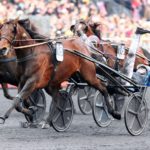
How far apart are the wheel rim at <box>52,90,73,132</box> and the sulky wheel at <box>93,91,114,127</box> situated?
1.81ft

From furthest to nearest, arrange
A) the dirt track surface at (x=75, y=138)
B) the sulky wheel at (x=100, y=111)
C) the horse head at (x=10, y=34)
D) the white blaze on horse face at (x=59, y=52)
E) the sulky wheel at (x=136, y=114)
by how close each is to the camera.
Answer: the sulky wheel at (x=100, y=111), the sulky wheel at (x=136, y=114), the white blaze on horse face at (x=59, y=52), the horse head at (x=10, y=34), the dirt track surface at (x=75, y=138)

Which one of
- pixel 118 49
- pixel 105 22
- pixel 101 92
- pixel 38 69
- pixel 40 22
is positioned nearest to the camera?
pixel 38 69

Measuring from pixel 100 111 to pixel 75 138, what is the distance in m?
1.66

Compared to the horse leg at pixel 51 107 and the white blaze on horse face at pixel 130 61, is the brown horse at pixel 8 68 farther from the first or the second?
the white blaze on horse face at pixel 130 61

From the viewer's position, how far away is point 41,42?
12516 mm

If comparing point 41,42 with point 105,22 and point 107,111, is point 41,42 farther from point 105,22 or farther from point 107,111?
point 105,22

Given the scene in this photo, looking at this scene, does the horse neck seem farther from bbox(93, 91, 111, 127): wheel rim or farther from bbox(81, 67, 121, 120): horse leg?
bbox(93, 91, 111, 127): wheel rim

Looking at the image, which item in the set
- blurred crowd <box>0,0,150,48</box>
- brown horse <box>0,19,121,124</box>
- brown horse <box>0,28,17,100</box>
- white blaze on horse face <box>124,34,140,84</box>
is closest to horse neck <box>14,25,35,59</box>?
brown horse <box>0,19,121,124</box>

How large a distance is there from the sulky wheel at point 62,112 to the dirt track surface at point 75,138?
4.8 inches

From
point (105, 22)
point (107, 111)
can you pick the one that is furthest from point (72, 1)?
point (107, 111)

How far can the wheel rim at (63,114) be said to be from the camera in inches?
513

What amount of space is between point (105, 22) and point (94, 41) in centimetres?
813

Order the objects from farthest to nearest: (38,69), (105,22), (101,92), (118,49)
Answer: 1. (105,22)
2. (118,49)
3. (101,92)
4. (38,69)

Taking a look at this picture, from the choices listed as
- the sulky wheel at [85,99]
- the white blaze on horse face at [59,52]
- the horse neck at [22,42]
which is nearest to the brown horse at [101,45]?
the sulky wheel at [85,99]
